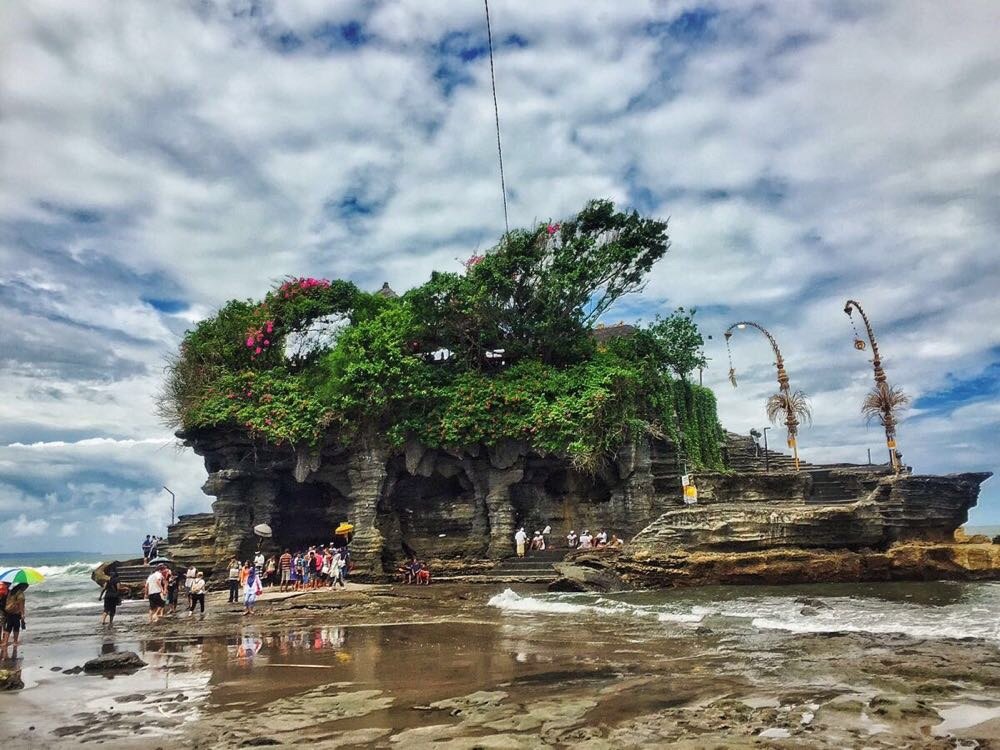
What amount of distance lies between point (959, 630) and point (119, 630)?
17.5 metres

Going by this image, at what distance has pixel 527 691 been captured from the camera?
740 cm

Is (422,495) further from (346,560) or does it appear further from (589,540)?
(589,540)

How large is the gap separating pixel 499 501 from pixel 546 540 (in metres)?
2.64

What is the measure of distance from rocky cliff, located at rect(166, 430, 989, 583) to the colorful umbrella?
13244mm

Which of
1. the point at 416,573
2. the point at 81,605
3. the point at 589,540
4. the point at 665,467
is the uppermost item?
the point at 665,467

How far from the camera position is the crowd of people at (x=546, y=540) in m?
25.2

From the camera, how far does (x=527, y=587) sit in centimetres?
2145

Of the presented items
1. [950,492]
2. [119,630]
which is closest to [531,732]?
[119,630]

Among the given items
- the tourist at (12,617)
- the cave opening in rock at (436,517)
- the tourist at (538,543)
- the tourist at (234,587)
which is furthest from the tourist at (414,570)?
the tourist at (12,617)

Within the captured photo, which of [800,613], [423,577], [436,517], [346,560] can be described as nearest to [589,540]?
[423,577]

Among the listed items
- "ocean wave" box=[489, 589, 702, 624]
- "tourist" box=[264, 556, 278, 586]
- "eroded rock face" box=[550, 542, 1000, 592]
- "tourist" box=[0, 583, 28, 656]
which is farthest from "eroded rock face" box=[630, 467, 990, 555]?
"tourist" box=[0, 583, 28, 656]

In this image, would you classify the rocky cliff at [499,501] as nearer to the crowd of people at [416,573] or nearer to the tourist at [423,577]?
the crowd of people at [416,573]

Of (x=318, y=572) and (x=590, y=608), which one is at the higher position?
(x=318, y=572)

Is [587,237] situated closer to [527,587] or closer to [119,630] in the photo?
[527,587]
